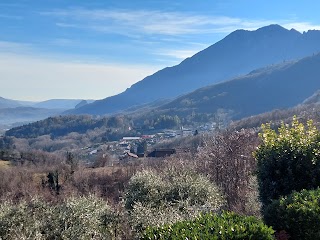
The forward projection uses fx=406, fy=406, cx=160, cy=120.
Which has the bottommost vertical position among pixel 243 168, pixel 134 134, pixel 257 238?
pixel 134 134

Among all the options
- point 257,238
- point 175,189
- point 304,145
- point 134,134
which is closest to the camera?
point 257,238

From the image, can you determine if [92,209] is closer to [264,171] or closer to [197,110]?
[264,171]

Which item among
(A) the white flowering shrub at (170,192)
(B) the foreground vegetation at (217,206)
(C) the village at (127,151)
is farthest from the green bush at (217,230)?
(C) the village at (127,151)

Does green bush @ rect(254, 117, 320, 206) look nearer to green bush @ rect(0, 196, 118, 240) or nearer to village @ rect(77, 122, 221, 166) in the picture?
green bush @ rect(0, 196, 118, 240)

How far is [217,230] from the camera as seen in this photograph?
15.9 ft

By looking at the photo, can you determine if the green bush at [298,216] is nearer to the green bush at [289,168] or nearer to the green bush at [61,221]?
the green bush at [289,168]

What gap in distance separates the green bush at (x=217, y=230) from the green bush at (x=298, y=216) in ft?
2.97

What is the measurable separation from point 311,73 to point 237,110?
145 feet

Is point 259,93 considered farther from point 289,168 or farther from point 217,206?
point 289,168

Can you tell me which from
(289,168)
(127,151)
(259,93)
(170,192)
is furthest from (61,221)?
(259,93)

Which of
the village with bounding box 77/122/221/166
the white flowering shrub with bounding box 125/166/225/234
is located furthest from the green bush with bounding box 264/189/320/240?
the village with bounding box 77/122/221/166

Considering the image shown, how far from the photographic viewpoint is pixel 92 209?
11.2 meters

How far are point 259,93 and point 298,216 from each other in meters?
166

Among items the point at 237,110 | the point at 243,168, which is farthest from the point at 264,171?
the point at 237,110
